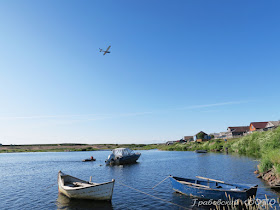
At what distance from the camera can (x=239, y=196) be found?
52.9 feet

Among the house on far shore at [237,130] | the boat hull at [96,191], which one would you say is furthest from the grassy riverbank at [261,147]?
the house on far shore at [237,130]

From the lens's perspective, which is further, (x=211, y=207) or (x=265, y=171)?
(x=265, y=171)

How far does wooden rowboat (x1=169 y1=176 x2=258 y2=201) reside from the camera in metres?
16.1

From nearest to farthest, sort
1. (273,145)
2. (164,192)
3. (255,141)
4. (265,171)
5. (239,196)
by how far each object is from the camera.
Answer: (239,196) → (164,192) → (265,171) → (273,145) → (255,141)

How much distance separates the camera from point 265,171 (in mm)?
26609

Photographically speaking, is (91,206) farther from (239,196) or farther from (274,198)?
(274,198)

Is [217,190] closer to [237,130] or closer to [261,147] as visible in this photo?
[261,147]

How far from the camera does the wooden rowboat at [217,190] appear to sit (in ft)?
52.9

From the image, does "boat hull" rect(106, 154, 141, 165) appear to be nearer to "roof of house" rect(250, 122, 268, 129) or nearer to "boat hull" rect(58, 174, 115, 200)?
"boat hull" rect(58, 174, 115, 200)

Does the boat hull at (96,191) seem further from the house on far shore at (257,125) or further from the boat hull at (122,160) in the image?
the house on far shore at (257,125)

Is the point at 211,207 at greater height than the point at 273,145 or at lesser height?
lesser

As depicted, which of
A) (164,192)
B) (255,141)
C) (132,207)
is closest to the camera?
(132,207)

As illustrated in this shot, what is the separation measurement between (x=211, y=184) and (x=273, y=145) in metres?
23.9

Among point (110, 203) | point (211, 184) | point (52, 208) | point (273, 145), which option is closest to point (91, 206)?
point (110, 203)
